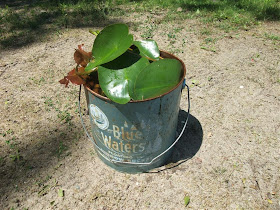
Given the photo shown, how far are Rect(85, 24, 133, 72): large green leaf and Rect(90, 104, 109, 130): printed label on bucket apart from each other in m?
0.28

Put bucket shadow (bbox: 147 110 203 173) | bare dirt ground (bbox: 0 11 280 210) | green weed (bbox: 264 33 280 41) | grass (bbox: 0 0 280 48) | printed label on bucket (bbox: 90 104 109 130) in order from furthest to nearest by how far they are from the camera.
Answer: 1. grass (bbox: 0 0 280 48)
2. green weed (bbox: 264 33 280 41)
3. bucket shadow (bbox: 147 110 203 173)
4. bare dirt ground (bbox: 0 11 280 210)
5. printed label on bucket (bbox: 90 104 109 130)

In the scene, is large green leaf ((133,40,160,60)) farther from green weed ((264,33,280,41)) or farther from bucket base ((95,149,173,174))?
green weed ((264,33,280,41))

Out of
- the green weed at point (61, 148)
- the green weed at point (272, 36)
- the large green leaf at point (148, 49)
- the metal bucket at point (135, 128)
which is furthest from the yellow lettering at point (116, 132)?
the green weed at point (272, 36)

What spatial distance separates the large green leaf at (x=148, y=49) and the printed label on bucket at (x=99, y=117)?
50 cm

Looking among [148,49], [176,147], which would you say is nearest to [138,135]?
[148,49]

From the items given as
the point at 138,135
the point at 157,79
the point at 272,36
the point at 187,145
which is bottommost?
the point at 187,145

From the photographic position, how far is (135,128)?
1.67 metres

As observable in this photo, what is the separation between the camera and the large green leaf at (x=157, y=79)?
59.1 inches

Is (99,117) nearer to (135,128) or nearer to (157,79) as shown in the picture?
(135,128)

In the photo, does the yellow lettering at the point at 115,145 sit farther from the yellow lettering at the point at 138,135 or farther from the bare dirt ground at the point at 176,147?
the bare dirt ground at the point at 176,147

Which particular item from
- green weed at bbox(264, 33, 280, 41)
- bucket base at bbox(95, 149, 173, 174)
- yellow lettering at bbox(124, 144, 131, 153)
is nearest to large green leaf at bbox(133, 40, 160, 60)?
yellow lettering at bbox(124, 144, 131, 153)

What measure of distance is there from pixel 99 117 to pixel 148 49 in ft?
1.90

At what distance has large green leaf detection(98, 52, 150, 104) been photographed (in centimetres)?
149

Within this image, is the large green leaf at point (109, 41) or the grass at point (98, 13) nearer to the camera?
the large green leaf at point (109, 41)
